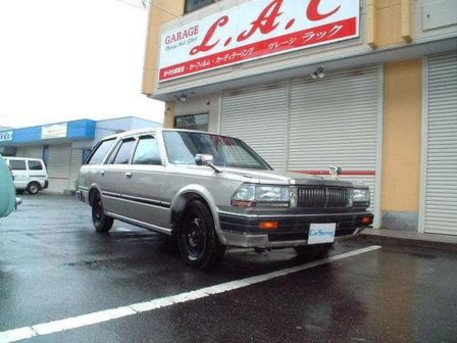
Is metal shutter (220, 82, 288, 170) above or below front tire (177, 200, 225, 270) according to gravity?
above

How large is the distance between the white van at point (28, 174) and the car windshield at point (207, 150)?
756 inches

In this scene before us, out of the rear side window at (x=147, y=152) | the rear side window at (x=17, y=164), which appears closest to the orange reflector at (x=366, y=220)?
the rear side window at (x=147, y=152)

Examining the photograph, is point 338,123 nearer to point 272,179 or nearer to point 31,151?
point 272,179

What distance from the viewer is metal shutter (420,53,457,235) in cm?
882

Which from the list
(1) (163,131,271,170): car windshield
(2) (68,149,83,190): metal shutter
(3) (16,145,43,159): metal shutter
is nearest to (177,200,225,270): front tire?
(1) (163,131,271,170): car windshield

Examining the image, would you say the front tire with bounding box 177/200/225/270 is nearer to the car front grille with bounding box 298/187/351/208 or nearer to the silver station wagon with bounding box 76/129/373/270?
the silver station wagon with bounding box 76/129/373/270

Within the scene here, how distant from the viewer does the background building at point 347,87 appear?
29.3ft

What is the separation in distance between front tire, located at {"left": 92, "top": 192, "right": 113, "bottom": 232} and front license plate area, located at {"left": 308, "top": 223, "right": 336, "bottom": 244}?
4.02 meters

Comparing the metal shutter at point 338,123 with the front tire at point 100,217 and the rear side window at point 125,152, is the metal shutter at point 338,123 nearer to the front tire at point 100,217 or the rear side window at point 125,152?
the rear side window at point 125,152

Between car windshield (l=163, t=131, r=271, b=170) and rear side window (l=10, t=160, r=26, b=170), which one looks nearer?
car windshield (l=163, t=131, r=271, b=170)

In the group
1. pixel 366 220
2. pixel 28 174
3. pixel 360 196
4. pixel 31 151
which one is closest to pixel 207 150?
pixel 360 196

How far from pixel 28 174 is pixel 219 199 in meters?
20.9

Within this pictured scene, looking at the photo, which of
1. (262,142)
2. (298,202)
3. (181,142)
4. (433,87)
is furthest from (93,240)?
(433,87)

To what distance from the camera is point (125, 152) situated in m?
7.11
